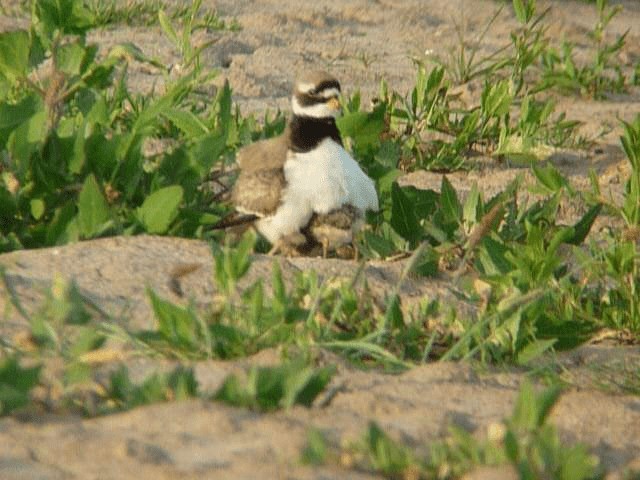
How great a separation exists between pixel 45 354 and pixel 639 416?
1.63m

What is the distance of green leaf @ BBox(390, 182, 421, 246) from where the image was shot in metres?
6.01

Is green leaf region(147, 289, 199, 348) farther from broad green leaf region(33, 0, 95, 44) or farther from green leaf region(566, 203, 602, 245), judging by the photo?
broad green leaf region(33, 0, 95, 44)

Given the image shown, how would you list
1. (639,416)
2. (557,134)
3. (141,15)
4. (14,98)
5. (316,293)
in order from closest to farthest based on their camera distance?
(639,416)
(316,293)
(14,98)
(557,134)
(141,15)

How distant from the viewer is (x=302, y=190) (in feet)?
20.1

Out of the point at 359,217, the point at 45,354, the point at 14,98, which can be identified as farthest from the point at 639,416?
the point at 14,98

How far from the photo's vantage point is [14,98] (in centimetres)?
659

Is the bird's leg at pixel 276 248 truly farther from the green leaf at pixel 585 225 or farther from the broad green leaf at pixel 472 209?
the green leaf at pixel 585 225

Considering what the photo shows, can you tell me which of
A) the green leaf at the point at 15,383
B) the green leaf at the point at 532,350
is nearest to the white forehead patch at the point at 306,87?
the green leaf at the point at 532,350

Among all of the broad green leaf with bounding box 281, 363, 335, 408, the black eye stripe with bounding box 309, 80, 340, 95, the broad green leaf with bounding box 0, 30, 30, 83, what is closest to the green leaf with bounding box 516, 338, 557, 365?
the broad green leaf with bounding box 281, 363, 335, 408

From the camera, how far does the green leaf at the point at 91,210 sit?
17.2 feet

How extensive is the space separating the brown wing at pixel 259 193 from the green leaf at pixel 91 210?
908mm

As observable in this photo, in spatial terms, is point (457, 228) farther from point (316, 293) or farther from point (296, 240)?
point (316, 293)

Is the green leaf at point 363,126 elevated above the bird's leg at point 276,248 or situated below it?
above

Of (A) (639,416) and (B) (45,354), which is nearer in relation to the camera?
(B) (45,354)
